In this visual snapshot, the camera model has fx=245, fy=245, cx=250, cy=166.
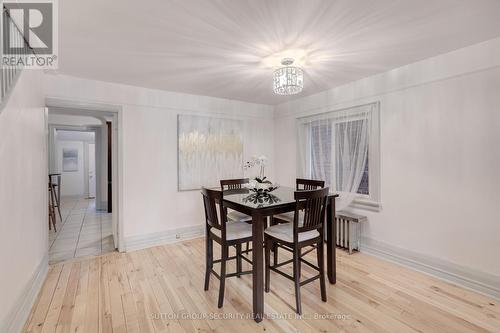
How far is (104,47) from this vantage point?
7.75ft

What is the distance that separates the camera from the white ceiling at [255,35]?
177cm

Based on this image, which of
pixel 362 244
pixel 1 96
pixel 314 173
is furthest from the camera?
pixel 314 173

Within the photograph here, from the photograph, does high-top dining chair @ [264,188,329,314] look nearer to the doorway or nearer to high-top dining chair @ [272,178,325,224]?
high-top dining chair @ [272,178,325,224]

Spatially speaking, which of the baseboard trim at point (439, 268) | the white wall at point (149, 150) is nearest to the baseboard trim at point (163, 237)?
the white wall at point (149, 150)

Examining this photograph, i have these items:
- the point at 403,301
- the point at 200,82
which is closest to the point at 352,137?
the point at 403,301

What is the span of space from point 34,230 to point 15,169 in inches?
35.3

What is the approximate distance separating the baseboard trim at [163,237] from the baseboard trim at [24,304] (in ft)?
3.36

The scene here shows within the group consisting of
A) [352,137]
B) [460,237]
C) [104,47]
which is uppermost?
[104,47]

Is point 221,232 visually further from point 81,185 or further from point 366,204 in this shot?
point 81,185

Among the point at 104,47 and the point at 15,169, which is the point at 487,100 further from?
the point at 15,169

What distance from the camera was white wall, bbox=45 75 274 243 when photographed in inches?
133

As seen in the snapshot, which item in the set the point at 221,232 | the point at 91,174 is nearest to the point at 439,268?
the point at 221,232

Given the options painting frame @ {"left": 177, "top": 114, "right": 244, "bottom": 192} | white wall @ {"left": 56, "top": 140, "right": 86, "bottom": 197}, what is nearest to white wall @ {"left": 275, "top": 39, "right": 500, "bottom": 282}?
painting frame @ {"left": 177, "top": 114, "right": 244, "bottom": 192}

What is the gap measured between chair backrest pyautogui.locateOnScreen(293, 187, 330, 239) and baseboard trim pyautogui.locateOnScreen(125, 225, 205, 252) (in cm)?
241
